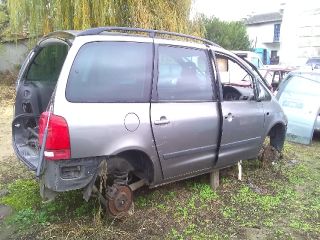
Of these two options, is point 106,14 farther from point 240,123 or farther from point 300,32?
point 300,32

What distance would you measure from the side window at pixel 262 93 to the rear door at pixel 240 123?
0.08 meters

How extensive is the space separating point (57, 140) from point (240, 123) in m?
2.45

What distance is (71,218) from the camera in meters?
4.16

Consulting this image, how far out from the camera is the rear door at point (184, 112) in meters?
4.12

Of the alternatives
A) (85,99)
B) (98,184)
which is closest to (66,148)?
(85,99)

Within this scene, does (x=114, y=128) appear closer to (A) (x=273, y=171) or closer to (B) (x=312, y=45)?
(A) (x=273, y=171)

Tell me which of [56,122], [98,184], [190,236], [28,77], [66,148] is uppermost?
[28,77]

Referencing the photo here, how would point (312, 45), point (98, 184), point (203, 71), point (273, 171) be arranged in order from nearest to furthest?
point (98, 184), point (203, 71), point (273, 171), point (312, 45)

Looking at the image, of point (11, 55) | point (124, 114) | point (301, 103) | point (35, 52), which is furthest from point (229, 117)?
point (11, 55)

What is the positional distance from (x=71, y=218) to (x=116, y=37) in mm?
1945

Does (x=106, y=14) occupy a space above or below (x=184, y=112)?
above

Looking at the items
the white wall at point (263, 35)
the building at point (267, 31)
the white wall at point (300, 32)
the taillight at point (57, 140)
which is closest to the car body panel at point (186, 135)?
the taillight at point (57, 140)

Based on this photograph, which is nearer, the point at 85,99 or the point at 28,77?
the point at 85,99

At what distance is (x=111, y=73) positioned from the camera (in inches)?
149
